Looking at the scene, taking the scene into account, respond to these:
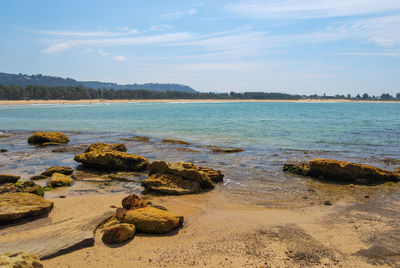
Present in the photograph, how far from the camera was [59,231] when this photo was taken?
571cm

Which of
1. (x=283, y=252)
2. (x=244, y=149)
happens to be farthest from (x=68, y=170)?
(x=244, y=149)

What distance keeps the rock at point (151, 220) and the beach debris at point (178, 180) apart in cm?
A: 254

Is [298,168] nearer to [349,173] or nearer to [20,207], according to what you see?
[349,173]

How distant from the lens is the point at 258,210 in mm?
7391

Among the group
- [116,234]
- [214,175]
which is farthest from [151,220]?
[214,175]

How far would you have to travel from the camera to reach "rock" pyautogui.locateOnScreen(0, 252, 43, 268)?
374cm

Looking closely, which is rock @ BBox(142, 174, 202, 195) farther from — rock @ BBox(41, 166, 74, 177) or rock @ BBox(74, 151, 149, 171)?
rock @ BBox(41, 166, 74, 177)

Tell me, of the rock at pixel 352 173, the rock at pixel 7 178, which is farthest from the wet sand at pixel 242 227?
the rock at pixel 7 178

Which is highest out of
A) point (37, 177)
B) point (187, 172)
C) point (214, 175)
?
point (187, 172)

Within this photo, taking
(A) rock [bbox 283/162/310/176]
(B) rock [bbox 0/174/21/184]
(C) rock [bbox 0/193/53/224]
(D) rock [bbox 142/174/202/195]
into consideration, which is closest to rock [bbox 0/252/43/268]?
(C) rock [bbox 0/193/53/224]

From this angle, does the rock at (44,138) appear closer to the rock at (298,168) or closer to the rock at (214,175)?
the rock at (214,175)

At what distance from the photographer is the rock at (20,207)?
240 inches

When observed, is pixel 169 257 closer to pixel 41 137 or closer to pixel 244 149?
pixel 244 149

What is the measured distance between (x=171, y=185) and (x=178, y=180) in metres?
0.30
